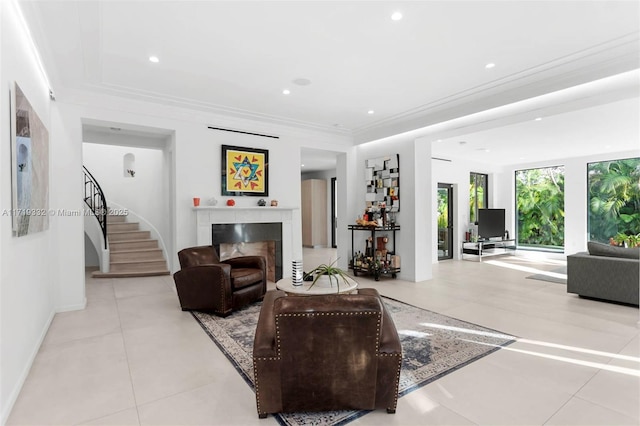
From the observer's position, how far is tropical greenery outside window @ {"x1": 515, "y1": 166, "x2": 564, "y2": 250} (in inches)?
368

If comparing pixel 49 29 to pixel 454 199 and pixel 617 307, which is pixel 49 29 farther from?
pixel 454 199

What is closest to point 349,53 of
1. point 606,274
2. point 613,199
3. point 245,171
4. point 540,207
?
point 245,171

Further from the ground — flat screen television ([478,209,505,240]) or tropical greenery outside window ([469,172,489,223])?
tropical greenery outside window ([469,172,489,223])

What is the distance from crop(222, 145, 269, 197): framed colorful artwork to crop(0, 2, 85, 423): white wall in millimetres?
2026

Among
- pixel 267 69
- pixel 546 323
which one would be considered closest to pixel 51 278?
pixel 267 69

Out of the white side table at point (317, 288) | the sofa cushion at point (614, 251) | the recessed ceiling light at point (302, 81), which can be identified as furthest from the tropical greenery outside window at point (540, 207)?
the white side table at point (317, 288)

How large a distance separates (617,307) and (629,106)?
291cm

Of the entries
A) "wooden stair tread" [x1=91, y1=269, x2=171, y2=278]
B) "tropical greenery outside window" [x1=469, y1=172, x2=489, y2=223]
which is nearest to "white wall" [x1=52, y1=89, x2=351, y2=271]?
"wooden stair tread" [x1=91, y1=269, x2=171, y2=278]

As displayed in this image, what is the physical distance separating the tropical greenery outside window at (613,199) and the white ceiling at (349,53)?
142 inches

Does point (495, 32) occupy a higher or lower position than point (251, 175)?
higher

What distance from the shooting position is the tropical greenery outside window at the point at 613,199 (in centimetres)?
804

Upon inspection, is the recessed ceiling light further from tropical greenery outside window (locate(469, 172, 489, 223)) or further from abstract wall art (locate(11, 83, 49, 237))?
tropical greenery outside window (locate(469, 172, 489, 223))

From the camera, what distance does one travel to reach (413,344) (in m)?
3.16

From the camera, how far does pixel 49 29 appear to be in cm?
289
